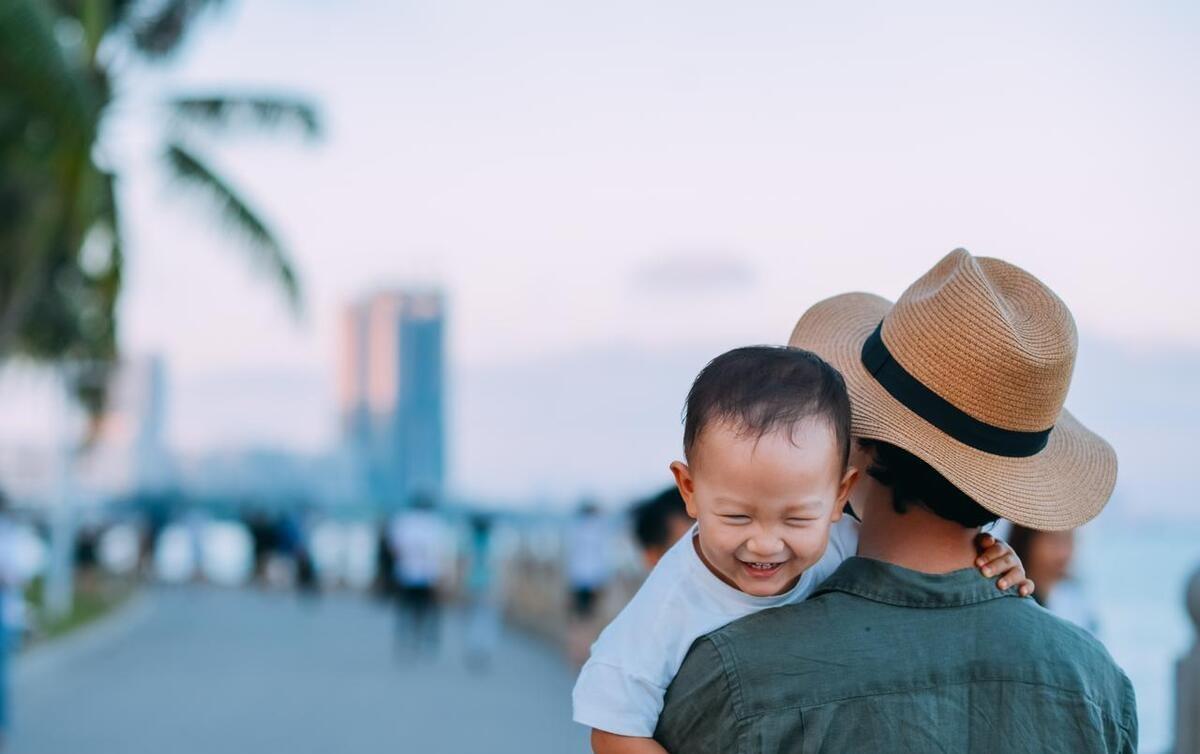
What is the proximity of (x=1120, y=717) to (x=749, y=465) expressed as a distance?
75 cm

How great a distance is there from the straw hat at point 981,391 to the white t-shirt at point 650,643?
0.34m

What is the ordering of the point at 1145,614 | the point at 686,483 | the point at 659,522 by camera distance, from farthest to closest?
the point at 1145,614 → the point at 659,522 → the point at 686,483

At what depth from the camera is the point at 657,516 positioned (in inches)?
208

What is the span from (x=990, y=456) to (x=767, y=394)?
0.42 meters

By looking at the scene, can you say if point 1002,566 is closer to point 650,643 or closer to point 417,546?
point 650,643

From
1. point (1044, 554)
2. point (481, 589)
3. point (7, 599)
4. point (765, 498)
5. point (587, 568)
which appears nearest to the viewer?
point (765, 498)

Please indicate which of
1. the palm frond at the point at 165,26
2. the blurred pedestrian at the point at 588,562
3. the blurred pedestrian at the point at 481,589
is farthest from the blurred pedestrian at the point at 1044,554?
the palm frond at the point at 165,26

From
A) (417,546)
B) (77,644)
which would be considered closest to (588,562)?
(417,546)

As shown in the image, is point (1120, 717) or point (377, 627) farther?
point (377, 627)

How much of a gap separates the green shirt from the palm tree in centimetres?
1038

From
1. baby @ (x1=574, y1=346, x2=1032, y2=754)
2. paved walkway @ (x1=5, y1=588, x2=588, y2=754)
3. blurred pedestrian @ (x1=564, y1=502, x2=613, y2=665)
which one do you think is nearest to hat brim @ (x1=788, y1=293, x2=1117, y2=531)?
baby @ (x1=574, y1=346, x2=1032, y2=754)

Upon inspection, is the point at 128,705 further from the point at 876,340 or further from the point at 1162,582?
the point at 1162,582

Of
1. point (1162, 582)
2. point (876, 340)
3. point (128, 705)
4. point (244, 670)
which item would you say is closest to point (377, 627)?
point (244, 670)

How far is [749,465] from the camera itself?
6.71 ft
